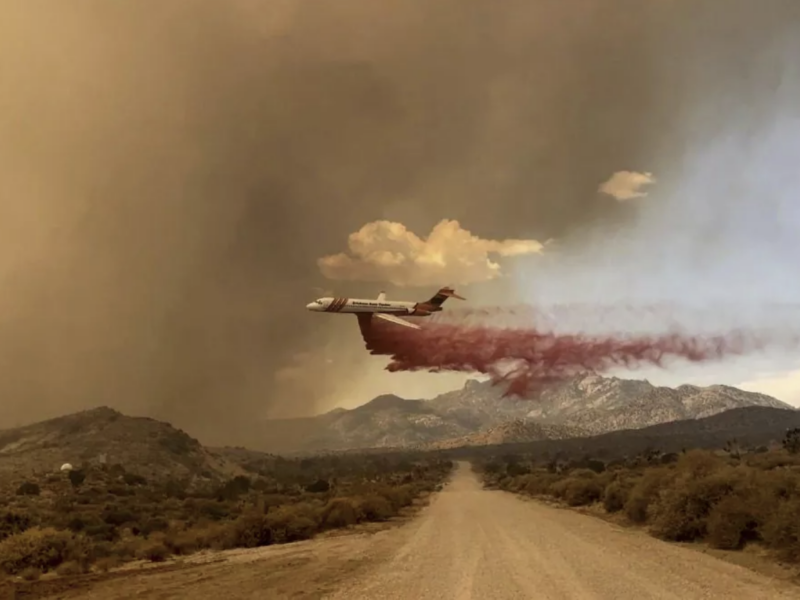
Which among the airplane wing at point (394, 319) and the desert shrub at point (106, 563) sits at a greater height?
the airplane wing at point (394, 319)

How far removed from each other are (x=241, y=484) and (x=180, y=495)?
42.9 ft

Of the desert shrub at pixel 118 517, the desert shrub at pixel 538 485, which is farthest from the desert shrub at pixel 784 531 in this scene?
the desert shrub at pixel 118 517

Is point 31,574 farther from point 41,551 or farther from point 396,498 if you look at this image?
point 396,498

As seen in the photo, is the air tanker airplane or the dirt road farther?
the air tanker airplane

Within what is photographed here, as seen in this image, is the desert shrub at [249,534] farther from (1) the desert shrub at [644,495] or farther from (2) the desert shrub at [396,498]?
(1) the desert shrub at [644,495]

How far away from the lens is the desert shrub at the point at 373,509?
39031 millimetres

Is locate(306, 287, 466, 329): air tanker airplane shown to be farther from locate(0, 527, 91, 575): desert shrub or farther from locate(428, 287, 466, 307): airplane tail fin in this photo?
locate(0, 527, 91, 575): desert shrub

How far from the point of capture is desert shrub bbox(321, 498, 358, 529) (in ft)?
114

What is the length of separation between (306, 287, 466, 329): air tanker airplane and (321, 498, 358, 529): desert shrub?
1495 centimetres

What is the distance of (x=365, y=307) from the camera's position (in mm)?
48031

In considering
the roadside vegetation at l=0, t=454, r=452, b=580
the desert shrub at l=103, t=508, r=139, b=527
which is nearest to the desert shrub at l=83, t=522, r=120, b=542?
the roadside vegetation at l=0, t=454, r=452, b=580

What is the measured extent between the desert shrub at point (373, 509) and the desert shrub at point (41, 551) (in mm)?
18042

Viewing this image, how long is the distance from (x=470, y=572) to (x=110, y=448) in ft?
474

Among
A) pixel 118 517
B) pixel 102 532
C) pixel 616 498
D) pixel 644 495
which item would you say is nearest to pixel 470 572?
pixel 644 495
